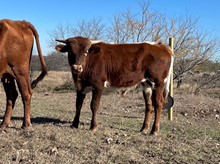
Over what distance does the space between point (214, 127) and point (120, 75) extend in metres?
2.99

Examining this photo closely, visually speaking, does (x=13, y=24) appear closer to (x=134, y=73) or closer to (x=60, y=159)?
(x=134, y=73)

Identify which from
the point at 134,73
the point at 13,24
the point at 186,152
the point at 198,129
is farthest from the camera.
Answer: the point at 198,129

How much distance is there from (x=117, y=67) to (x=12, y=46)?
2099 mm

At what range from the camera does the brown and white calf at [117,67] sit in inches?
302

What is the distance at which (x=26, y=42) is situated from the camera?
7352mm

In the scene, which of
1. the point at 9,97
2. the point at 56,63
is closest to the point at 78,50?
the point at 9,97

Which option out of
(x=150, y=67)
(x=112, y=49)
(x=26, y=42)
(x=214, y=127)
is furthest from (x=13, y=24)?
(x=214, y=127)

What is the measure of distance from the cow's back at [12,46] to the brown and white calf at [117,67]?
2.86ft

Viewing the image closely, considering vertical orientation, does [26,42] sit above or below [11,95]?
above

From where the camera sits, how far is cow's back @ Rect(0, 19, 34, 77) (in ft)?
23.0

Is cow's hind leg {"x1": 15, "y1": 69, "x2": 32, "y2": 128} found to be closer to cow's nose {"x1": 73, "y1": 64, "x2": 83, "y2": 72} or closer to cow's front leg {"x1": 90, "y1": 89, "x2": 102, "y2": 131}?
cow's nose {"x1": 73, "y1": 64, "x2": 83, "y2": 72}

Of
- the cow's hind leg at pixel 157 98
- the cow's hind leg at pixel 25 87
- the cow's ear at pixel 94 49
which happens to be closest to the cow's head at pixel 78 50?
the cow's ear at pixel 94 49

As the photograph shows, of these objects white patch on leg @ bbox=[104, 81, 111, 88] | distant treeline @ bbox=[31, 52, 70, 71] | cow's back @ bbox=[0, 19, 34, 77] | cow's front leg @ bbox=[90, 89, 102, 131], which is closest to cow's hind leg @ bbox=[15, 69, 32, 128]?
cow's back @ bbox=[0, 19, 34, 77]

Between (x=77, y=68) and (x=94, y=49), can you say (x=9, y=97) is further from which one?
(x=94, y=49)
